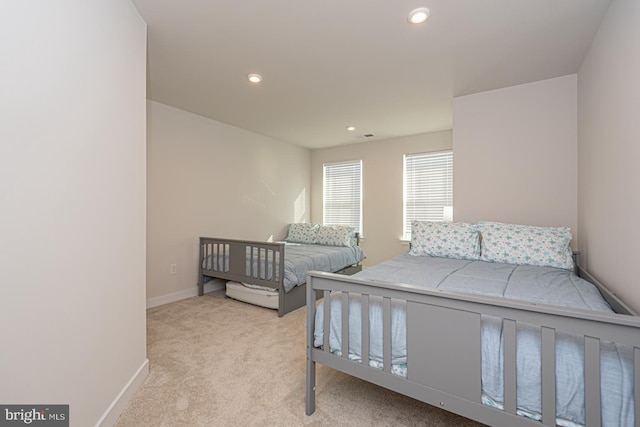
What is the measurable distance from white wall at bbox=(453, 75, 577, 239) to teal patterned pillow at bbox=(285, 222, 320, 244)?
2248 millimetres

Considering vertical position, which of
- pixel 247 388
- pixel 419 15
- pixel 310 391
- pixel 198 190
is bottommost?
pixel 247 388

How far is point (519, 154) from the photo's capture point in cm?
280

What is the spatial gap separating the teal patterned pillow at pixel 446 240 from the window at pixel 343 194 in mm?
2351

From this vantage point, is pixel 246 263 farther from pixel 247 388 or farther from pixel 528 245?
pixel 528 245

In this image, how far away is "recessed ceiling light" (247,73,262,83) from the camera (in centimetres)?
256

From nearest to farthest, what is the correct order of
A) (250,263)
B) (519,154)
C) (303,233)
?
1. (519,154)
2. (250,263)
3. (303,233)

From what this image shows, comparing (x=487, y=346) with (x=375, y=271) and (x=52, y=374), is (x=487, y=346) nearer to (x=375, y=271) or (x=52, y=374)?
(x=375, y=271)

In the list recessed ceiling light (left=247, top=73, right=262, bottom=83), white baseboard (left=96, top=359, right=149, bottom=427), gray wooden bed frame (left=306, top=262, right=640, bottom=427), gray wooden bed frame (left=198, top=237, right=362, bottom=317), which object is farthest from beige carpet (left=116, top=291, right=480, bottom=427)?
recessed ceiling light (left=247, top=73, right=262, bottom=83)

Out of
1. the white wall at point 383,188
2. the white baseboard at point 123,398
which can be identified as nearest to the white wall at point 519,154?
the white wall at point 383,188

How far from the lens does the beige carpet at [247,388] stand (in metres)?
1.49

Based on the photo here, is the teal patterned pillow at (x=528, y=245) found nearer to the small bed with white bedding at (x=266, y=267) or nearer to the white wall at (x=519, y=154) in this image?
the white wall at (x=519, y=154)

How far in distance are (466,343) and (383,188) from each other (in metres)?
3.89

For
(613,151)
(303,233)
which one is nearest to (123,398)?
(613,151)

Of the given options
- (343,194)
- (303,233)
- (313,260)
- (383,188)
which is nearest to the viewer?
(313,260)
